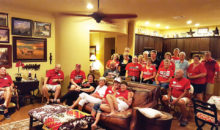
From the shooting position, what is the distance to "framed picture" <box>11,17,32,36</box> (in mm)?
5102

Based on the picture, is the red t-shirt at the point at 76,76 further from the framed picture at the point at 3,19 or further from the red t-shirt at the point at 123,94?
the framed picture at the point at 3,19

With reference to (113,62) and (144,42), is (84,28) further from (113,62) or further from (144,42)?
(144,42)

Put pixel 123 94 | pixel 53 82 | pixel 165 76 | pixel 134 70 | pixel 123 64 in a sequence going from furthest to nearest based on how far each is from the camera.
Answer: pixel 123 64 → pixel 53 82 → pixel 134 70 → pixel 165 76 → pixel 123 94

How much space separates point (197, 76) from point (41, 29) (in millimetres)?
4969

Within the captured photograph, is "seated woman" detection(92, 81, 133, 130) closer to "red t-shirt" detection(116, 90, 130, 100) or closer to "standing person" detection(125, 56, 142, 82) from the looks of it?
"red t-shirt" detection(116, 90, 130, 100)

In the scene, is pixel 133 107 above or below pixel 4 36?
below

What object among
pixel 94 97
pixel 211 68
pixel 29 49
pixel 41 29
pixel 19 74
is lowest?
pixel 94 97

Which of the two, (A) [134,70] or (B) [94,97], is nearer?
(B) [94,97]

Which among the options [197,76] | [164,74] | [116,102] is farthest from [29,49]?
[197,76]

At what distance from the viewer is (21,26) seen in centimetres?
522

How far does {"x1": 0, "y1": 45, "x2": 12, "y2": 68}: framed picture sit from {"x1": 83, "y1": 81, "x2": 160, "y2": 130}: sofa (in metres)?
2.90

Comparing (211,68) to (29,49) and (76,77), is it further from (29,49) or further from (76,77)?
(29,49)

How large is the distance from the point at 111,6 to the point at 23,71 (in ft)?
11.3

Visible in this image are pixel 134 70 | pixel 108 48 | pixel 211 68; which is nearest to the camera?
pixel 211 68
